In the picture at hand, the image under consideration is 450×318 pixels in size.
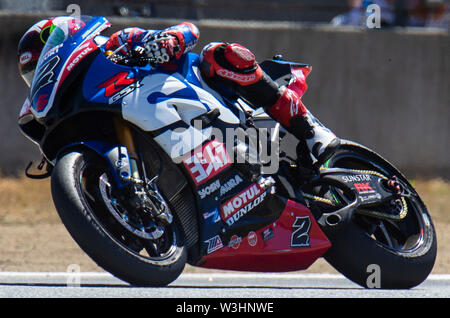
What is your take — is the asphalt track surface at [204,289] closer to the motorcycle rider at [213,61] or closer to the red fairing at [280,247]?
the red fairing at [280,247]

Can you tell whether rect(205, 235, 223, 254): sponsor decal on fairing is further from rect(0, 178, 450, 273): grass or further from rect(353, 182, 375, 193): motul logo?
rect(0, 178, 450, 273): grass

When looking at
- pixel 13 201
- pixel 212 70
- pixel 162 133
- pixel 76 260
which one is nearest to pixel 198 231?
pixel 162 133

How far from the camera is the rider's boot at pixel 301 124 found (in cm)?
485

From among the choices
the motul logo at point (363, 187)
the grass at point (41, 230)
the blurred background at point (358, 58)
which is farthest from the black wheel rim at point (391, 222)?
the blurred background at point (358, 58)

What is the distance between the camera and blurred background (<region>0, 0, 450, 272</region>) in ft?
28.5

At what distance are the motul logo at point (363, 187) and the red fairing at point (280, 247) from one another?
375 mm

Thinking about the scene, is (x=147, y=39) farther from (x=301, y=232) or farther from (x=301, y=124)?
(x=301, y=232)

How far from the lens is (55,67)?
14.5 feet

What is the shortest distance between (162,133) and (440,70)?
19.0 ft

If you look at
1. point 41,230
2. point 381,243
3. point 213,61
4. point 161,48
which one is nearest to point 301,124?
point 213,61

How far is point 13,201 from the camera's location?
844cm

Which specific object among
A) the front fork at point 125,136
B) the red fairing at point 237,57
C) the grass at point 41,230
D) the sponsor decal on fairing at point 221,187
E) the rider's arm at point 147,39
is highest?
the rider's arm at point 147,39

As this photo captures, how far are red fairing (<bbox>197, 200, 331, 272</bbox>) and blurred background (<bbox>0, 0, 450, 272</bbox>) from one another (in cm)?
402
